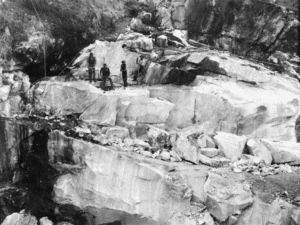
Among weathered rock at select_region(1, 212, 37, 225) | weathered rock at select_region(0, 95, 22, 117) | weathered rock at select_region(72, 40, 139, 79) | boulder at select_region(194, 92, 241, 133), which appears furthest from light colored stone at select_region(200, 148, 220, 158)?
weathered rock at select_region(0, 95, 22, 117)

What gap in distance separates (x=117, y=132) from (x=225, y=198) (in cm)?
435

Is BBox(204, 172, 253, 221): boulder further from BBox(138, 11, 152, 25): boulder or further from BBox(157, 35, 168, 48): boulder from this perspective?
BBox(138, 11, 152, 25): boulder

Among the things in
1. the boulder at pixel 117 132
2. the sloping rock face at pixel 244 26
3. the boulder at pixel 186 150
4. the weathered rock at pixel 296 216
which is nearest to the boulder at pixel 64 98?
the boulder at pixel 117 132

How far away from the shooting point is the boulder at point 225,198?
10.7 meters

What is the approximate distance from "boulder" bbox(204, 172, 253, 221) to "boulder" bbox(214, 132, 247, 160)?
5.54 feet

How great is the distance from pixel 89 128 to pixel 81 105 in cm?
109

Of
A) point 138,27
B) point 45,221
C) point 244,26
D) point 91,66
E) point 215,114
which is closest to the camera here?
point 45,221

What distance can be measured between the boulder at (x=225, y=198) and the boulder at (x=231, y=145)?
1688 mm

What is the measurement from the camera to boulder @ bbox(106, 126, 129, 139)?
1276 cm

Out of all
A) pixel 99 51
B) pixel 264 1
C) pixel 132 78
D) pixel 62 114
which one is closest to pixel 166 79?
pixel 132 78

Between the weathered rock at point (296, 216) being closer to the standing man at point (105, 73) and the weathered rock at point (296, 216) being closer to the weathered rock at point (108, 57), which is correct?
the standing man at point (105, 73)

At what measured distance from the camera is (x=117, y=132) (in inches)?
505

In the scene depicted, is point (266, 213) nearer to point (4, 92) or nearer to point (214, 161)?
point (214, 161)

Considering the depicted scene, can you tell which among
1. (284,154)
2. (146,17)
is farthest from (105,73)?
(284,154)
